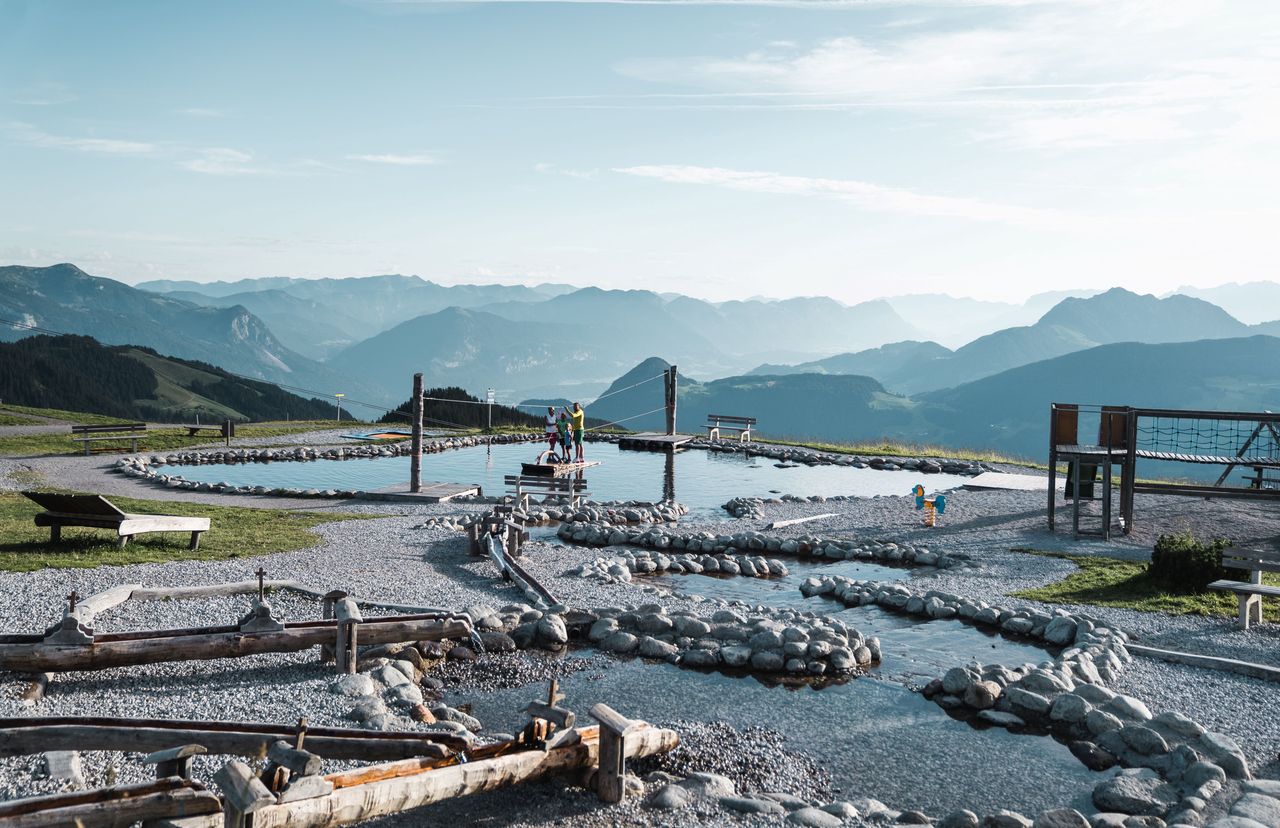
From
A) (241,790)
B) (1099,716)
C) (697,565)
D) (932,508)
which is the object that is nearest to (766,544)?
(697,565)

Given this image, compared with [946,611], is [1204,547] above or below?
above

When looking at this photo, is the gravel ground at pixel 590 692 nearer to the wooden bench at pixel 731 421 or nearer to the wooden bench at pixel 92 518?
the wooden bench at pixel 92 518

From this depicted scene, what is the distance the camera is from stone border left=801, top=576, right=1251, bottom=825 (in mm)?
6941

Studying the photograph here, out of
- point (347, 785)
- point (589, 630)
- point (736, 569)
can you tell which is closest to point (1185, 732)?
point (589, 630)

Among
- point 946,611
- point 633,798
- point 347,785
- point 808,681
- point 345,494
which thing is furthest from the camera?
point 345,494

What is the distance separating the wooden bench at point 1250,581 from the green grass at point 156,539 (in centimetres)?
1274

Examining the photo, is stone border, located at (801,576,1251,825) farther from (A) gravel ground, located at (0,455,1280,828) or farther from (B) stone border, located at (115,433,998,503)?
(B) stone border, located at (115,433,998,503)

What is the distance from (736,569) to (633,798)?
8.54 m

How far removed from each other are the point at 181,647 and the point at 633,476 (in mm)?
19067

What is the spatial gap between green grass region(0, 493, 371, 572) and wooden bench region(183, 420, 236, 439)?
12790 millimetres

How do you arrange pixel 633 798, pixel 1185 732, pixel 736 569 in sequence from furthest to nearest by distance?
pixel 736 569, pixel 1185 732, pixel 633 798

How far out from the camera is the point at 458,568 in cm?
1390

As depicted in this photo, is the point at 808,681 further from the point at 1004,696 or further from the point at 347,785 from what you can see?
the point at 347,785

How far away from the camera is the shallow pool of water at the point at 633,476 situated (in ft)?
78.0
